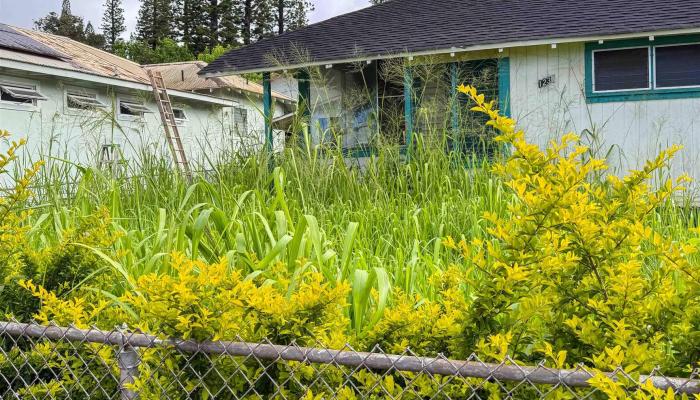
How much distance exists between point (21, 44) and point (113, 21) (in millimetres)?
49115

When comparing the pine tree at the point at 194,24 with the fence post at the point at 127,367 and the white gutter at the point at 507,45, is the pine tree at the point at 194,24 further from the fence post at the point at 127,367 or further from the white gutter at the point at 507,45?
the fence post at the point at 127,367

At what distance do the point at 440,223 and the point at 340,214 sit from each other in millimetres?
627

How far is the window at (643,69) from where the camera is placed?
31.5ft

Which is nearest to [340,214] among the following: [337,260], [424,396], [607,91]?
[337,260]

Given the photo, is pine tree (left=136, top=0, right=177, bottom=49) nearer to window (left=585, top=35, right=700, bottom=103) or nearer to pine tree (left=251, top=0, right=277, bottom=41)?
pine tree (left=251, top=0, right=277, bottom=41)

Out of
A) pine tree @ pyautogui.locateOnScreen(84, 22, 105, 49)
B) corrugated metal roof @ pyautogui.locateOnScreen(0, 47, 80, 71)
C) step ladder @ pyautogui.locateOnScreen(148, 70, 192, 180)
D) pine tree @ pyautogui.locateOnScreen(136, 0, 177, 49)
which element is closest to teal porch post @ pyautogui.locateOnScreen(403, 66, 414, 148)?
step ladder @ pyautogui.locateOnScreen(148, 70, 192, 180)

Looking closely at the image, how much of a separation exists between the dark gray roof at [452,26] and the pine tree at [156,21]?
4063 centimetres

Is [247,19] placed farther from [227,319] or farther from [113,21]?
[227,319]

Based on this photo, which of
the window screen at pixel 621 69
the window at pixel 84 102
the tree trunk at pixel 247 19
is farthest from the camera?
the tree trunk at pixel 247 19

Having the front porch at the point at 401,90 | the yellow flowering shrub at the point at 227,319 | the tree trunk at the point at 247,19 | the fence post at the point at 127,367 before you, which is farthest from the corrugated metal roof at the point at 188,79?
the yellow flowering shrub at the point at 227,319

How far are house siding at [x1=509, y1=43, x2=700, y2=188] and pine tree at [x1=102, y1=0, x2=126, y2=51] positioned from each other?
54480 millimetres

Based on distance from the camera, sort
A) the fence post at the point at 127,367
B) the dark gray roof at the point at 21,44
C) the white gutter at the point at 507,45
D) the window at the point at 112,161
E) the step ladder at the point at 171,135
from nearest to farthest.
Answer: the fence post at the point at 127,367
the window at the point at 112,161
the step ladder at the point at 171,135
the white gutter at the point at 507,45
the dark gray roof at the point at 21,44

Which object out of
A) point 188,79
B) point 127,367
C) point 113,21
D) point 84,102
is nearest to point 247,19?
point 113,21

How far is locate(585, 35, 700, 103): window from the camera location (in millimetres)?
9609
